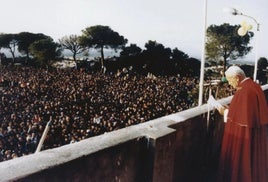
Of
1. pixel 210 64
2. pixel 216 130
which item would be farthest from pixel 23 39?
pixel 216 130

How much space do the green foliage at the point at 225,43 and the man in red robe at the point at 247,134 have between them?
49982mm

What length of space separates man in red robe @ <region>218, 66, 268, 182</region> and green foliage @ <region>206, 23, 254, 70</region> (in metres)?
50.0

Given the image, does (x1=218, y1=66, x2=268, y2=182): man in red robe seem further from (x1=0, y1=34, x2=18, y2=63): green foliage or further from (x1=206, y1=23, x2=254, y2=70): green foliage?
(x1=0, y1=34, x2=18, y2=63): green foliage

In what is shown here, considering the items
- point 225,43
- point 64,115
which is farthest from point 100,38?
point 64,115

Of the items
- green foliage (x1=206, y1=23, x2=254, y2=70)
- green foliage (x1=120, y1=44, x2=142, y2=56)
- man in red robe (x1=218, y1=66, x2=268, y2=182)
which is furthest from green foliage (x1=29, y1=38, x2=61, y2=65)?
man in red robe (x1=218, y1=66, x2=268, y2=182)

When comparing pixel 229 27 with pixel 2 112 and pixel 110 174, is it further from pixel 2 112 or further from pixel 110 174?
pixel 110 174

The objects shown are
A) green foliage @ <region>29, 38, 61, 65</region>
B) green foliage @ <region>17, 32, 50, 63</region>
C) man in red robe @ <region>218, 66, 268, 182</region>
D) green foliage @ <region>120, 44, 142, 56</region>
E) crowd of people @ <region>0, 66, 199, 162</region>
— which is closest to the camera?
man in red robe @ <region>218, 66, 268, 182</region>

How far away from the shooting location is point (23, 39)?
235 ft

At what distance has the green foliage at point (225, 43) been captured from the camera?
52.6 m

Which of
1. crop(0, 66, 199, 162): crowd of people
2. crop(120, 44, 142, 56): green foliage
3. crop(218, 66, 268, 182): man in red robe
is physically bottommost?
crop(0, 66, 199, 162): crowd of people

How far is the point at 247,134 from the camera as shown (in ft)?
10.8

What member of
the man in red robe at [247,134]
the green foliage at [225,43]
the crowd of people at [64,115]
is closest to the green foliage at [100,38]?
the green foliage at [225,43]

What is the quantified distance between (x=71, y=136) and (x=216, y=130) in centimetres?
764

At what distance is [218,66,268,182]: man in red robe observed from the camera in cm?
328
